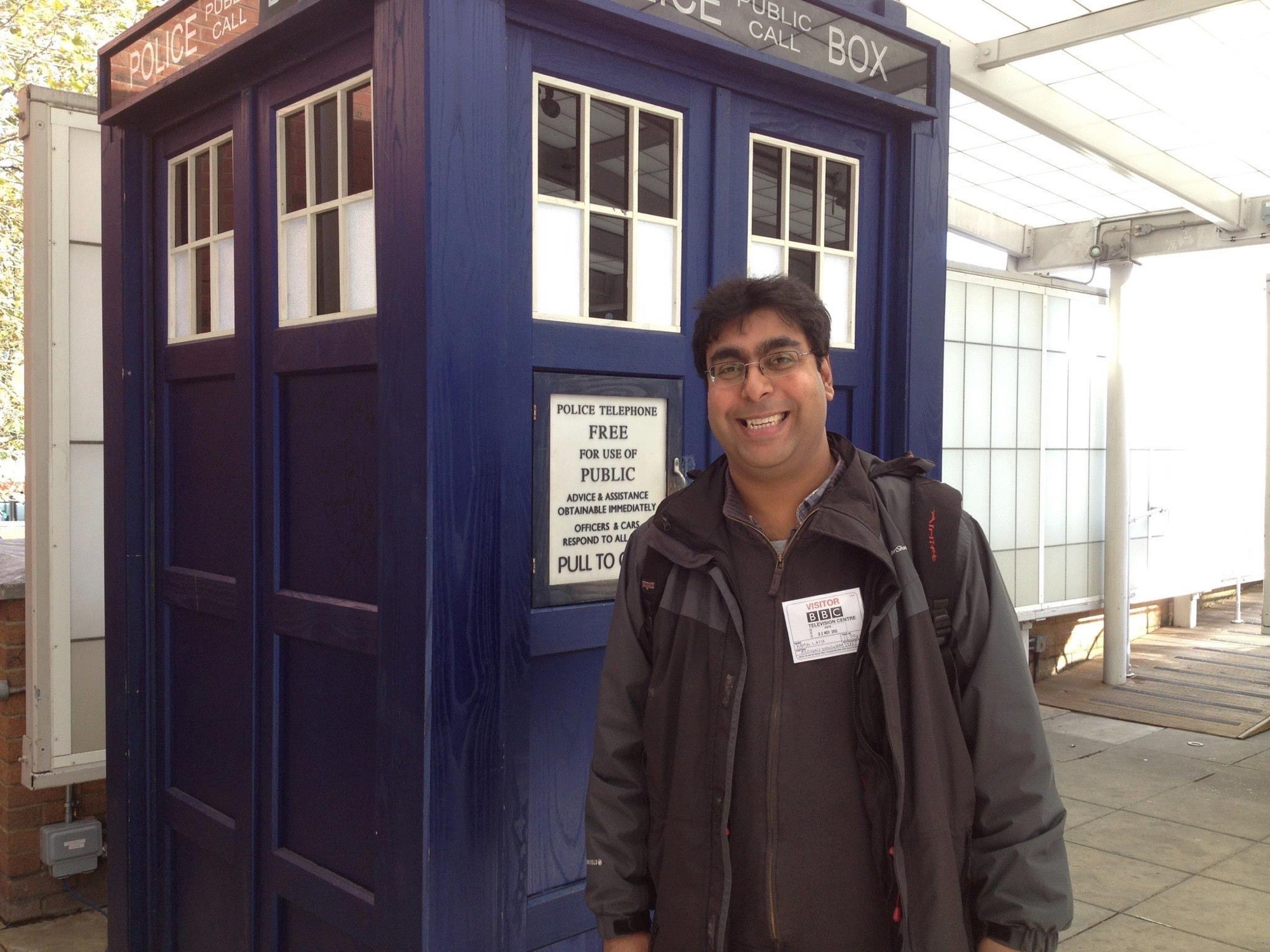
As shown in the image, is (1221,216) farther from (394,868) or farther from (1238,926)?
(394,868)

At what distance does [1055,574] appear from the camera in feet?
32.8

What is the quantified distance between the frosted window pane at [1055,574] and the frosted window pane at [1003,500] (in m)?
0.61

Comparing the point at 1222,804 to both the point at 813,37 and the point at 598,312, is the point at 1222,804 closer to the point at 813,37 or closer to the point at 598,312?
the point at 813,37

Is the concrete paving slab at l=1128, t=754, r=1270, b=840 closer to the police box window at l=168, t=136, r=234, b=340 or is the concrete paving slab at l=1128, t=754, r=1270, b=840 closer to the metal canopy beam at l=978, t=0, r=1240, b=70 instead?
the metal canopy beam at l=978, t=0, r=1240, b=70

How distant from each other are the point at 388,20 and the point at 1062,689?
908 centimetres

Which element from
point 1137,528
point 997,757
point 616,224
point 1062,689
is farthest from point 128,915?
point 1137,528

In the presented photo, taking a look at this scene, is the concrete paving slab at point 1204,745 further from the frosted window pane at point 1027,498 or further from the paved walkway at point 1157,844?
the frosted window pane at point 1027,498

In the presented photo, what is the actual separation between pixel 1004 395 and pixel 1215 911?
5.19m

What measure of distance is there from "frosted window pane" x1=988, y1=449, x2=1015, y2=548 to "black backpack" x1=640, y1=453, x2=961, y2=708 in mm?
7666

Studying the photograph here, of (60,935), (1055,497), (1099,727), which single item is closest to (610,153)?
(60,935)

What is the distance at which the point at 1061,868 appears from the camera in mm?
1855

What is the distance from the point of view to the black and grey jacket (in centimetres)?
184

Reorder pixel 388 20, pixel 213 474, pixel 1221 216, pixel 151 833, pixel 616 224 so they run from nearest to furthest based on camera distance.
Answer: pixel 388 20, pixel 616 224, pixel 213 474, pixel 151 833, pixel 1221 216

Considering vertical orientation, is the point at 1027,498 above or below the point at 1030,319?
below
